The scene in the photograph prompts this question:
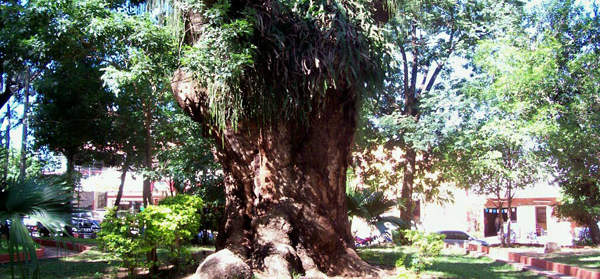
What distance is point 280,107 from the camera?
8328 millimetres

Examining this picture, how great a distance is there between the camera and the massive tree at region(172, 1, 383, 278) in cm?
792

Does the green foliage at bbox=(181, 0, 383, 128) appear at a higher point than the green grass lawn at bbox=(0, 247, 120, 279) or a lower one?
higher

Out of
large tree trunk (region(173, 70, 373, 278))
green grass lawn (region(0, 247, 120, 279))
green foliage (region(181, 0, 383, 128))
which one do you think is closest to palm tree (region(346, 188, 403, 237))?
large tree trunk (region(173, 70, 373, 278))

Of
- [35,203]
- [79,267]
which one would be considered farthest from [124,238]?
[79,267]

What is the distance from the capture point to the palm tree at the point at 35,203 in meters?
5.45

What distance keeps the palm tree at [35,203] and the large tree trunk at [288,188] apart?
9.88ft

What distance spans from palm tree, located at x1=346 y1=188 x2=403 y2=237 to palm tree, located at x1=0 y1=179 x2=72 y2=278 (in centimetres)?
900

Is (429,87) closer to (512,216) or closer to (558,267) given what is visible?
(558,267)

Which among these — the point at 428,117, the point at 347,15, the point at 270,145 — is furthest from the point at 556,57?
the point at 270,145

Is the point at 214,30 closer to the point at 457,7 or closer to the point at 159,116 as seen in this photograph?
the point at 159,116

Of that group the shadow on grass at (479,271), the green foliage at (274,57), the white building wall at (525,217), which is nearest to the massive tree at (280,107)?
the green foliage at (274,57)

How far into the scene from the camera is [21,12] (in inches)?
389

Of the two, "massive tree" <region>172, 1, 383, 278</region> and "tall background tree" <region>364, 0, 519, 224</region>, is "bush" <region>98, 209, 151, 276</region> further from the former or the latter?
"tall background tree" <region>364, 0, 519, 224</region>

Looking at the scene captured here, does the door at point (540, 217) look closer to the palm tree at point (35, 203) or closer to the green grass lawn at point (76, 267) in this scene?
the green grass lawn at point (76, 267)
